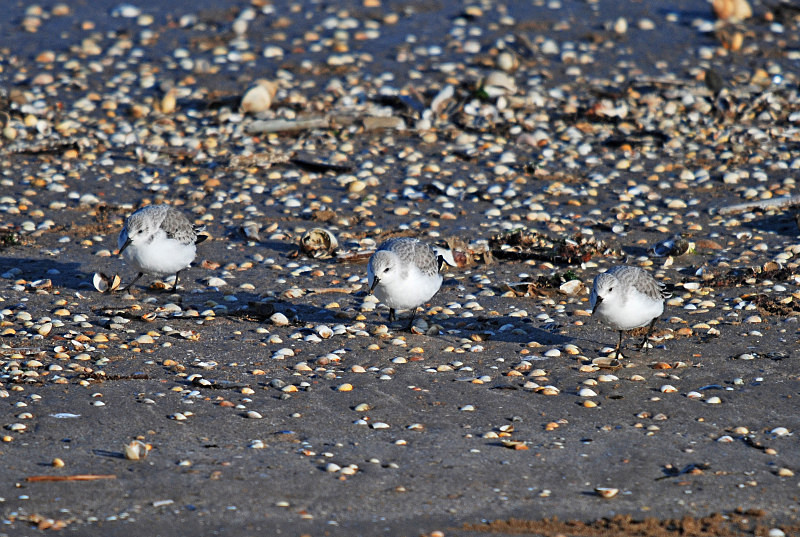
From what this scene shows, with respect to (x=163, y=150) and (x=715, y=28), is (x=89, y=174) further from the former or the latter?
(x=715, y=28)

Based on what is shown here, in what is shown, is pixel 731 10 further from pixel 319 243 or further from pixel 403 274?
pixel 403 274

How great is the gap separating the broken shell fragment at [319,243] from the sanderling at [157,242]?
3.68 ft

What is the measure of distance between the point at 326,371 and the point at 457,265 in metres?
2.54

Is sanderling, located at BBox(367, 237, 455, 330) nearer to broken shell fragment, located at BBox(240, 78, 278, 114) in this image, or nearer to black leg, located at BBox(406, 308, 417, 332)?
black leg, located at BBox(406, 308, 417, 332)

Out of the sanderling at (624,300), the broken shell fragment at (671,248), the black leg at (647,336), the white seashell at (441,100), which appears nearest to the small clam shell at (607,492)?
the sanderling at (624,300)

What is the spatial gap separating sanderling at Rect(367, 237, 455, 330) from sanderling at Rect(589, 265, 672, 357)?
1.33 metres

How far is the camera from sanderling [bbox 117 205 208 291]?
26.6 feet

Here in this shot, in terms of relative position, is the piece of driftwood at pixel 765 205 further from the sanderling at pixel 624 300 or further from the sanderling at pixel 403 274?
the sanderling at pixel 403 274

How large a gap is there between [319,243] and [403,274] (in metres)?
1.97

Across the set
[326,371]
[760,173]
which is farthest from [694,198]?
[326,371]

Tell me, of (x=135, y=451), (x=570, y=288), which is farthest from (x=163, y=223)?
(x=570, y=288)

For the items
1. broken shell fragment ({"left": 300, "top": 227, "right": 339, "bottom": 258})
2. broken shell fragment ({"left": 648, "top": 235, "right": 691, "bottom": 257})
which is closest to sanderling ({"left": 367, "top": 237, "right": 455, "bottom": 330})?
broken shell fragment ({"left": 300, "top": 227, "right": 339, "bottom": 258})

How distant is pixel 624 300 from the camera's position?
674cm

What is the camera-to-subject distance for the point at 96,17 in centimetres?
1482
